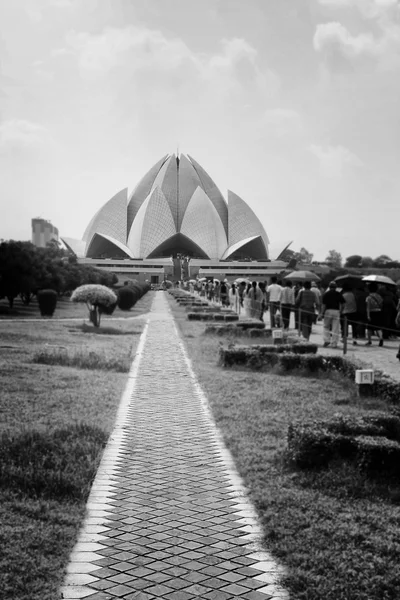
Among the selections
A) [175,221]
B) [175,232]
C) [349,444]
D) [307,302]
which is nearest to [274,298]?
[307,302]

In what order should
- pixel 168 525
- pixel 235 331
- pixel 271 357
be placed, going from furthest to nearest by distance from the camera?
1. pixel 235 331
2. pixel 271 357
3. pixel 168 525

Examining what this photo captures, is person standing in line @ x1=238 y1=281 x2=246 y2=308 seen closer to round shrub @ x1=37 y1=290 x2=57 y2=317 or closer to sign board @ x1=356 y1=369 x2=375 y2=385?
round shrub @ x1=37 y1=290 x2=57 y2=317

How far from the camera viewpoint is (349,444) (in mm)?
3996

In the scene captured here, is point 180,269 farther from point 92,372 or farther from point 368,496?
point 368,496

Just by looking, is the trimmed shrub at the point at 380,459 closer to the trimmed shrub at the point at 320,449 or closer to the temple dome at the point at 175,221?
the trimmed shrub at the point at 320,449

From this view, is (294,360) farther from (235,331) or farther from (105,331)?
(105,331)

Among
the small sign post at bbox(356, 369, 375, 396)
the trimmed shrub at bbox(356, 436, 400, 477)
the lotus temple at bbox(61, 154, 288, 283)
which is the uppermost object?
the lotus temple at bbox(61, 154, 288, 283)

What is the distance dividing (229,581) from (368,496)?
1.21 meters

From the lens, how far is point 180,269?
6788 cm

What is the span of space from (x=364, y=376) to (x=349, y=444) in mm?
2275

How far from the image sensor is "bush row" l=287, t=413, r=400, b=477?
382cm

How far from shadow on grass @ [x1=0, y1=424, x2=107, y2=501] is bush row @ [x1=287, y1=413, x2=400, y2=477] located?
1250 mm

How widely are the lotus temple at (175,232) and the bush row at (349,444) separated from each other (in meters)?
61.4

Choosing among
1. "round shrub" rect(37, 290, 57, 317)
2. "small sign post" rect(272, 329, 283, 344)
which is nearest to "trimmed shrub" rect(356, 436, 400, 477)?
"small sign post" rect(272, 329, 283, 344)
